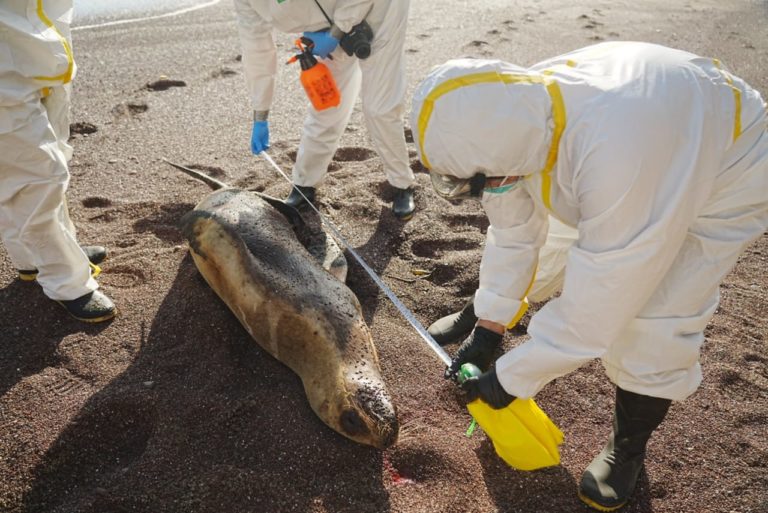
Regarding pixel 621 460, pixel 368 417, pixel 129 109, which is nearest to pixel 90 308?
pixel 368 417

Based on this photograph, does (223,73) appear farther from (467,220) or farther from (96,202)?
(467,220)

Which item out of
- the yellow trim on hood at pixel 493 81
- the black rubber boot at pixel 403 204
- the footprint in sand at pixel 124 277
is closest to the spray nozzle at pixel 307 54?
the black rubber boot at pixel 403 204

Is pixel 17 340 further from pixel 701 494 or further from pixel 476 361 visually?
pixel 701 494

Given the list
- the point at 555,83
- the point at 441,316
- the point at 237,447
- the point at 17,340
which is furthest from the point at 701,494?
the point at 17,340

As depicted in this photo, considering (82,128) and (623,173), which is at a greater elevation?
(623,173)

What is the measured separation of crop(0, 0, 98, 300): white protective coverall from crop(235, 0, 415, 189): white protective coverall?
3.48ft

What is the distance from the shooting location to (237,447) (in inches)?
101

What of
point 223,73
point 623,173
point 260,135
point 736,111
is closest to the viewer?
point 623,173

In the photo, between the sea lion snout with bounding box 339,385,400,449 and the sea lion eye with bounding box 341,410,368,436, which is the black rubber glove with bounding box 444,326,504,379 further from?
the sea lion eye with bounding box 341,410,368,436

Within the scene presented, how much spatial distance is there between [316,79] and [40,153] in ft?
4.97

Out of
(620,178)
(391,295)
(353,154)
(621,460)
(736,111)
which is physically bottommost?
(353,154)

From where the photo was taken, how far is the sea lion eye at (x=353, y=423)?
247 centimetres

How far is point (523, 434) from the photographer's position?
2.24m

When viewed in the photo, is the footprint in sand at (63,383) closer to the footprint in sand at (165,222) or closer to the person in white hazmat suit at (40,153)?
the person in white hazmat suit at (40,153)
